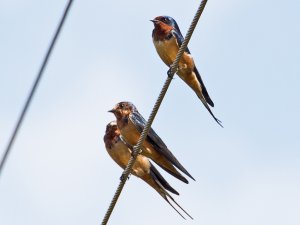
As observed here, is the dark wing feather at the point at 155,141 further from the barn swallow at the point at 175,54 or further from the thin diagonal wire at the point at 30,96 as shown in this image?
the thin diagonal wire at the point at 30,96

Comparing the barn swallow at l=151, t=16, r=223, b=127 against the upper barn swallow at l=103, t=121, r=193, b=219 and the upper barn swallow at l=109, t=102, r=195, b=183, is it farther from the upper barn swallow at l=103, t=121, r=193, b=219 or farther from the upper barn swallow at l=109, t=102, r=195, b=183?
the upper barn swallow at l=103, t=121, r=193, b=219

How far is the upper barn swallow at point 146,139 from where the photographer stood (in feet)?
25.0

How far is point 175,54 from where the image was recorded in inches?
330

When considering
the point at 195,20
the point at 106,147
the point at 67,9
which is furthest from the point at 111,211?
the point at 106,147

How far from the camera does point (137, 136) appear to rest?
7.85m

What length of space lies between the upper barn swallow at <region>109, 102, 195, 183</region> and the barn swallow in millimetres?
599

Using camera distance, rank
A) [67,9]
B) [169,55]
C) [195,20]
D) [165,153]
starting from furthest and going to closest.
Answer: [169,55] → [165,153] → [195,20] → [67,9]

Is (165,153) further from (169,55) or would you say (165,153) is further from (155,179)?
(169,55)

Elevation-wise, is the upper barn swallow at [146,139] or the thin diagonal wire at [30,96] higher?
the upper barn swallow at [146,139]

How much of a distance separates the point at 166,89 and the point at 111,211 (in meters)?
0.79

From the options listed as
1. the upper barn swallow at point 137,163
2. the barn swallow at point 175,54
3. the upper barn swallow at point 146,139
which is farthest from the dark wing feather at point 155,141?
the barn swallow at point 175,54

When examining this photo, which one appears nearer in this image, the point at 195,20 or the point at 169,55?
the point at 195,20

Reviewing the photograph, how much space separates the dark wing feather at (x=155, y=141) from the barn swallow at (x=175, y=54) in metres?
0.62

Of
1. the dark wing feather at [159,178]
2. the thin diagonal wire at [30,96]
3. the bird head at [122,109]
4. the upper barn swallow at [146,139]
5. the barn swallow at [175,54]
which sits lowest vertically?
the thin diagonal wire at [30,96]
